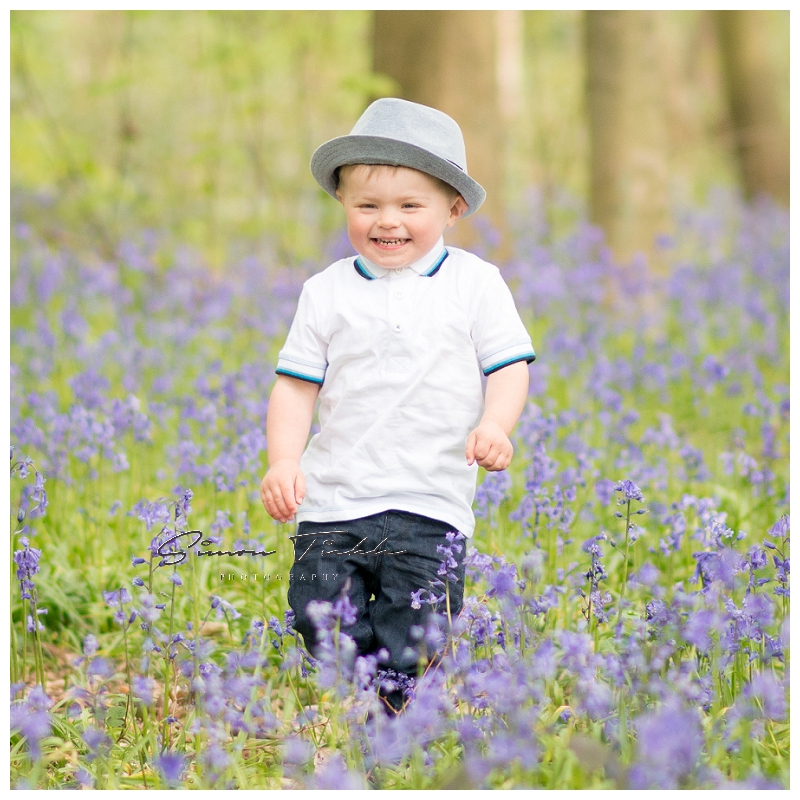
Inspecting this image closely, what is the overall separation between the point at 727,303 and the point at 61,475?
492cm

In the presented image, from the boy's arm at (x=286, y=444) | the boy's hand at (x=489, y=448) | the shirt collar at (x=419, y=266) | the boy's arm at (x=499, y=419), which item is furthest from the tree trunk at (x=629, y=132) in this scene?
→ the boy's hand at (x=489, y=448)

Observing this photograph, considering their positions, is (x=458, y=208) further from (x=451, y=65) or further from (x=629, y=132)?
(x=629, y=132)

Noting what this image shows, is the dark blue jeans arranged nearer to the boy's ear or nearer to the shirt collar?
the shirt collar

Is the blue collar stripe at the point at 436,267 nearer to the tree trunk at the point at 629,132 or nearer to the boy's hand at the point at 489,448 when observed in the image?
the boy's hand at the point at 489,448

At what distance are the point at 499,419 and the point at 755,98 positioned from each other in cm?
1147

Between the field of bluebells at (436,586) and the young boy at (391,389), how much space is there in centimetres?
10

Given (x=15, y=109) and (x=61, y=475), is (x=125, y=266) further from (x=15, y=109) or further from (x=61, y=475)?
(x=61, y=475)

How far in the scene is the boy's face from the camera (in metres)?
2.51

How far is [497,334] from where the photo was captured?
2578 mm

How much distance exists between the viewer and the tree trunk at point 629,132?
7.64 meters

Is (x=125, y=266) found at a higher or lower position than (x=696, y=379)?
higher

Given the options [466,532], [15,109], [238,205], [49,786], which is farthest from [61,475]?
[238,205]

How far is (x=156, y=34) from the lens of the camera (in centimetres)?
1225
